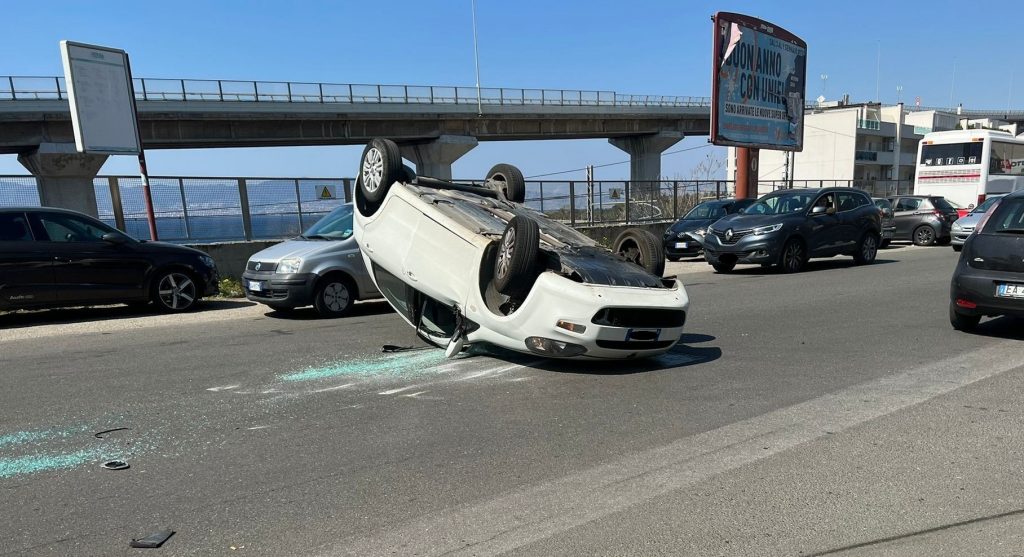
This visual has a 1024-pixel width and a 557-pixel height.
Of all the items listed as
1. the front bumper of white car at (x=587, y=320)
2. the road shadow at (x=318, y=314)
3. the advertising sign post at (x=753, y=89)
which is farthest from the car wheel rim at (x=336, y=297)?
the advertising sign post at (x=753, y=89)

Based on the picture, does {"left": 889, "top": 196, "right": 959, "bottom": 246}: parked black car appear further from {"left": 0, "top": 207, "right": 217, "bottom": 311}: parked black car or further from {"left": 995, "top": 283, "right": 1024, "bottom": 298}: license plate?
{"left": 0, "top": 207, "right": 217, "bottom": 311}: parked black car

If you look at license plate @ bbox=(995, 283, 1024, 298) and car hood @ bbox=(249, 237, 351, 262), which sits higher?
car hood @ bbox=(249, 237, 351, 262)

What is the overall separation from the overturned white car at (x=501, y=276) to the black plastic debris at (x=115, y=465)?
2.86 metres

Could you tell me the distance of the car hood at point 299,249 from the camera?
30.1 ft

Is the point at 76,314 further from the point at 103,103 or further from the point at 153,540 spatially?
the point at 153,540

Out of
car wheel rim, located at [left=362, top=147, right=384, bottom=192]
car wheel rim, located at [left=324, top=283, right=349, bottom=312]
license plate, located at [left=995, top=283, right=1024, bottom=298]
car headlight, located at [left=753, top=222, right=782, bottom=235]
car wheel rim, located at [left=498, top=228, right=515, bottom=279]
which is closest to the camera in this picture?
car wheel rim, located at [left=498, top=228, right=515, bottom=279]

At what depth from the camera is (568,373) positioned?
19.4 feet

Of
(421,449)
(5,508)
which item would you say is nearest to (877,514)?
(421,449)

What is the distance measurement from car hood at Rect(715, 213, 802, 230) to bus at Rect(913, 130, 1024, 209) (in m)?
15.2

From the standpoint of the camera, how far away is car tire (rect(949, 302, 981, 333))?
23.8 ft

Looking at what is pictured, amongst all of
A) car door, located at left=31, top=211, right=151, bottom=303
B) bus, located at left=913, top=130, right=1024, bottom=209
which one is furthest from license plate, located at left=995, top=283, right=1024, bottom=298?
bus, located at left=913, top=130, right=1024, bottom=209

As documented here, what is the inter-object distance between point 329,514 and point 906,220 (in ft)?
77.1

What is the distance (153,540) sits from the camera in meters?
3.08

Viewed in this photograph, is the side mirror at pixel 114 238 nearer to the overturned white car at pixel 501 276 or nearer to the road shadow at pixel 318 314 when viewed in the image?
the road shadow at pixel 318 314
